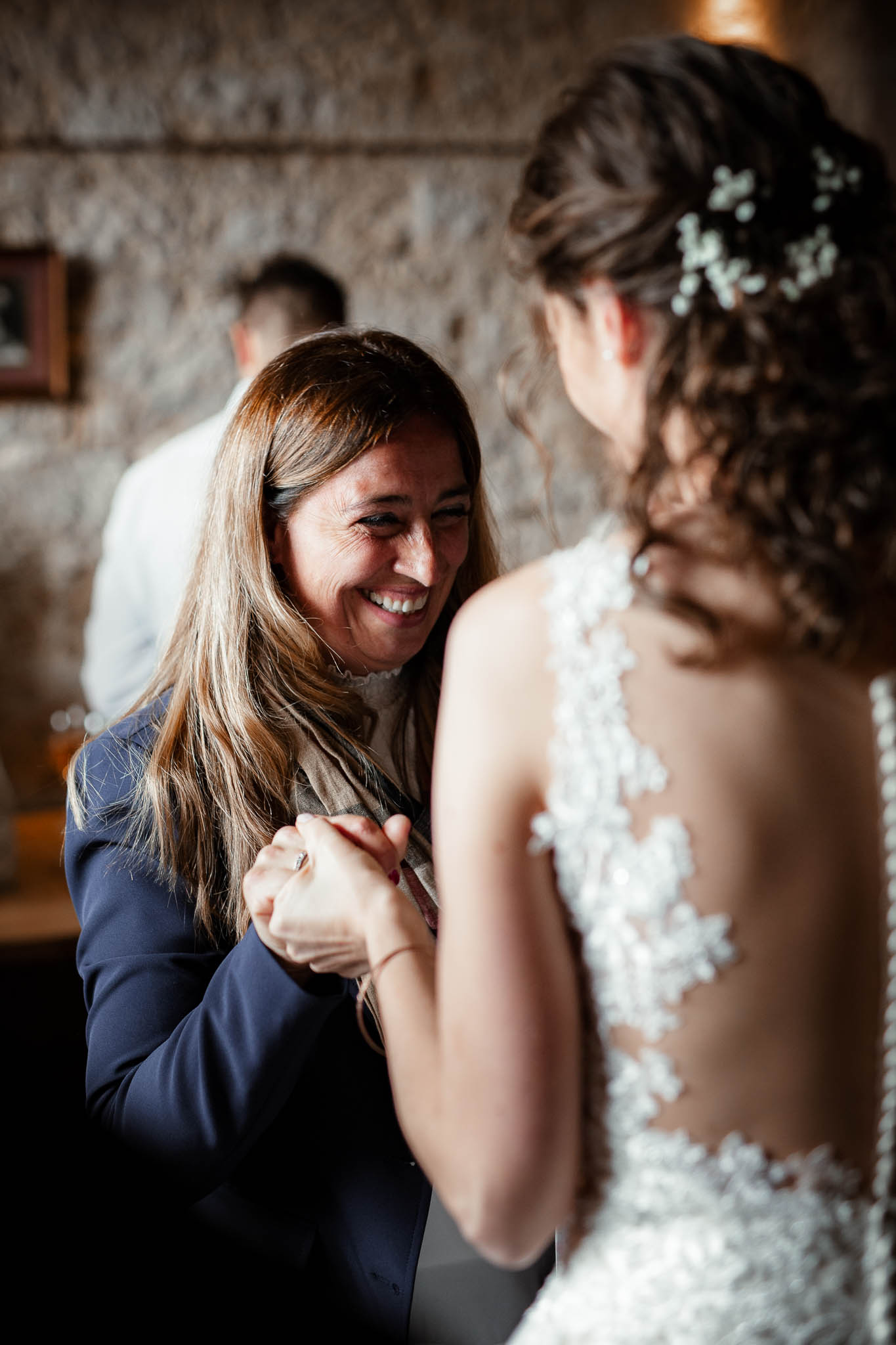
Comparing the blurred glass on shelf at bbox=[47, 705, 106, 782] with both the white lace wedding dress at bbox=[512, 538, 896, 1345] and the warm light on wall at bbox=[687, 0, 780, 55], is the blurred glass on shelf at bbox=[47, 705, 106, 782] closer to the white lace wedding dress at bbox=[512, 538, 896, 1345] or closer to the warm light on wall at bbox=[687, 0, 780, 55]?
the white lace wedding dress at bbox=[512, 538, 896, 1345]

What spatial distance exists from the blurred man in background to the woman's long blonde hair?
117 centimetres

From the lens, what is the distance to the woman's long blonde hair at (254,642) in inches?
55.6

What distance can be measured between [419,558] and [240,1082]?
727 mm

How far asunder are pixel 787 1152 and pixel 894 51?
358 centimetres

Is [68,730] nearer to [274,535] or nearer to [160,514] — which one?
[160,514]

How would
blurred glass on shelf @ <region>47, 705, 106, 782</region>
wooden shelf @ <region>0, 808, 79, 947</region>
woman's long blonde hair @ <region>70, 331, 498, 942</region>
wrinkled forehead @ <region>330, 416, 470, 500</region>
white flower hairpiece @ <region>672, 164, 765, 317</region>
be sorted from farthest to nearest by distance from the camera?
blurred glass on shelf @ <region>47, 705, 106, 782</region> → wooden shelf @ <region>0, 808, 79, 947</region> → wrinkled forehead @ <region>330, 416, 470, 500</region> → woman's long blonde hair @ <region>70, 331, 498, 942</region> → white flower hairpiece @ <region>672, 164, 765, 317</region>

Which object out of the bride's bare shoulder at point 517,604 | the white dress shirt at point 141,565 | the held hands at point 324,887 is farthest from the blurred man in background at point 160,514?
the bride's bare shoulder at point 517,604

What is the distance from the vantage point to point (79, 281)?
11.6 ft

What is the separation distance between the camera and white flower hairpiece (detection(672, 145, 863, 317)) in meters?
0.80

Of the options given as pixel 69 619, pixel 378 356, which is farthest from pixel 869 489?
pixel 69 619

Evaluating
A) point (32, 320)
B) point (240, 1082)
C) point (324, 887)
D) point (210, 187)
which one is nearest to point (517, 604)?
point (324, 887)

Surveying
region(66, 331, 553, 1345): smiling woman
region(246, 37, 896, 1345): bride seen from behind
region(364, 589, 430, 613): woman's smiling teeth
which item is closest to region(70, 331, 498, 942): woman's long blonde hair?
region(66, 331, 553, 1345): smiling woman

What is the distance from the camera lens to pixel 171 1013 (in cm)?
130

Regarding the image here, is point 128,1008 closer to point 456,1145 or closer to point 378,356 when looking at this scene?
point 456,1145
